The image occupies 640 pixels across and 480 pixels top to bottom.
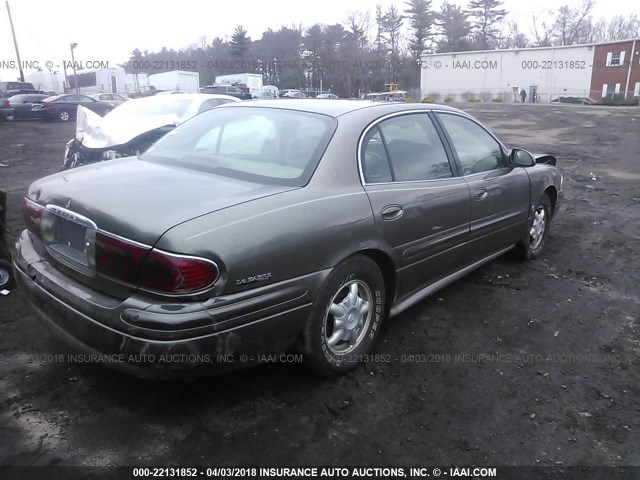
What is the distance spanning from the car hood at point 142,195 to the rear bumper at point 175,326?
0.34m

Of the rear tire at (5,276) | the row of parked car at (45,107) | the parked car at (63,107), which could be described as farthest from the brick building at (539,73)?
the rear tire at (5,276)

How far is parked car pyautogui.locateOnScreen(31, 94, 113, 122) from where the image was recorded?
21.8 meters

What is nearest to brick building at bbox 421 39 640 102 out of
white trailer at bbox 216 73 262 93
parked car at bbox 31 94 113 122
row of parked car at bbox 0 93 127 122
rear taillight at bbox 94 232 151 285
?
white trailer at bbox 216 73 262 93

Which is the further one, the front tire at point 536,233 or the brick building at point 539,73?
the brick building at point 539,73

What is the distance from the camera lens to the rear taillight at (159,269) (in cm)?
217

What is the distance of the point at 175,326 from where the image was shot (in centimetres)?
217

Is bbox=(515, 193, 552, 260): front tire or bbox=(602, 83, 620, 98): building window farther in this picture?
bbox=(602, 83, 620, 98): building window

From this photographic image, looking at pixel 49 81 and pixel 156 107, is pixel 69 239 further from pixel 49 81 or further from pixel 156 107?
pixel 49 81

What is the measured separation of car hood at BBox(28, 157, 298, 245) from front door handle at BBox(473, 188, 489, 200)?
179 centimetres

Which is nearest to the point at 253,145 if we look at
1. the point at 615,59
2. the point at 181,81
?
the point at 181,81

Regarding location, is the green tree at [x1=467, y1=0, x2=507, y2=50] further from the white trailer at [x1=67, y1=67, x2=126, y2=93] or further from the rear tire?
the rear tire

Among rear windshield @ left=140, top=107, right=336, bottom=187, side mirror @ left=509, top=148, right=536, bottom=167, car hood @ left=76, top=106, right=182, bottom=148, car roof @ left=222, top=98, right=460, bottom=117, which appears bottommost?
side mirror @ left=509, top=148, right=536, bottom=167

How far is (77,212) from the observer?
2.49 m

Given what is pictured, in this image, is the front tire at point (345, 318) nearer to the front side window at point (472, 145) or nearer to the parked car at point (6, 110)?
the front side window at point (472, 145)
